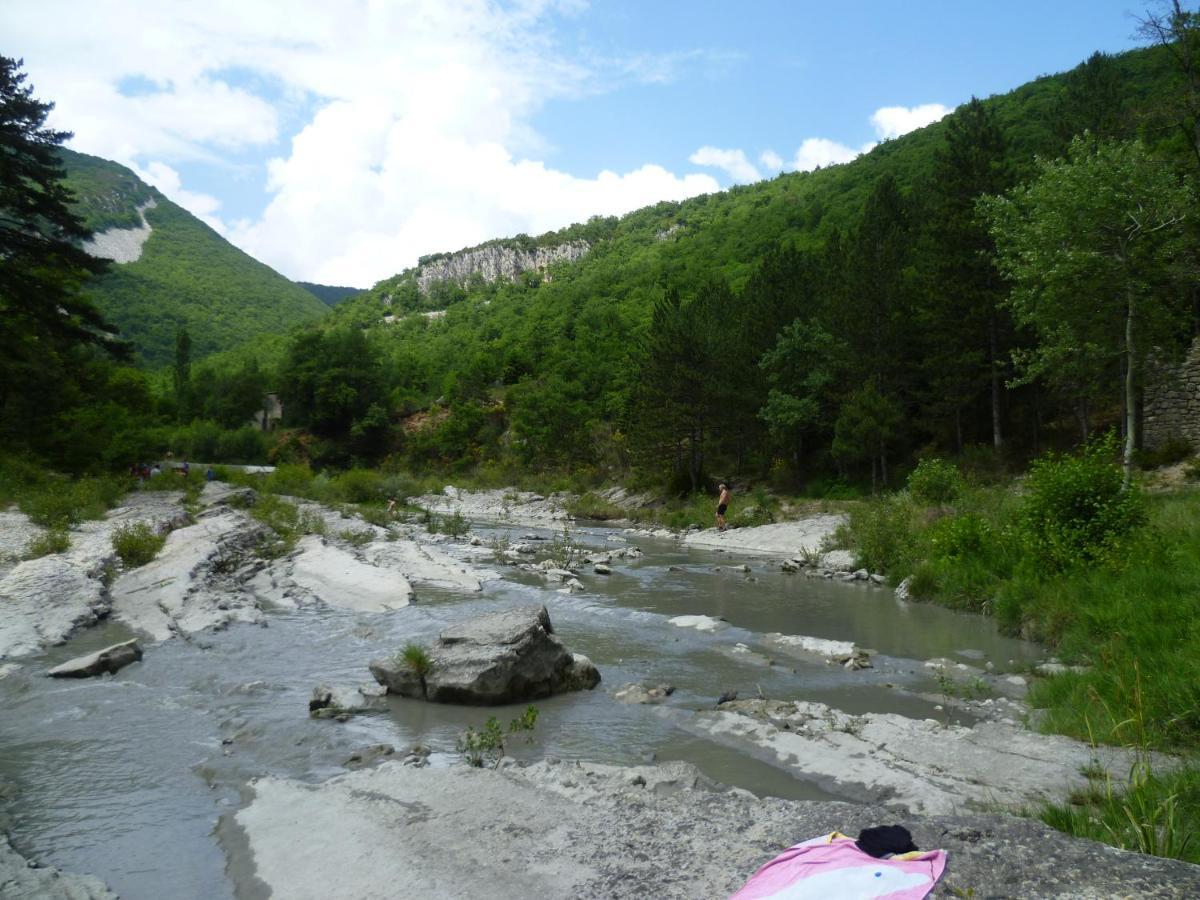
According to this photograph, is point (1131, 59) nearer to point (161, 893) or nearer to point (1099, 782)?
point (1099, 782)

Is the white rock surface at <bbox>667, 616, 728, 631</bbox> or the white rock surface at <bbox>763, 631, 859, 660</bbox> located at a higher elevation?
the white rock surface at <bbox>763, 631, 859, 660</bbox>

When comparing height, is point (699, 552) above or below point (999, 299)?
below

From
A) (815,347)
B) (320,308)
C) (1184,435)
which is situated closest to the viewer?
(1184,435)

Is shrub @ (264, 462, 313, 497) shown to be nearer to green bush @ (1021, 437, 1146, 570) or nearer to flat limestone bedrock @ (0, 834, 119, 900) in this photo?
green bush @ (1021, 437, 1146, 570)

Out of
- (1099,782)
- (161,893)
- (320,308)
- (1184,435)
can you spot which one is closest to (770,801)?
(1099,782)

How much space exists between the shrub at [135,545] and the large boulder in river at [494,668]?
980 centimetres

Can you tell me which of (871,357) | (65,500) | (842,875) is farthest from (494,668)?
(871,357)

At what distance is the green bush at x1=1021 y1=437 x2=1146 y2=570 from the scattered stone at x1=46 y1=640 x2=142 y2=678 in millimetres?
14980

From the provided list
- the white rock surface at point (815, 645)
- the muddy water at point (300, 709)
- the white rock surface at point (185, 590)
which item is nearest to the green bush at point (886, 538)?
the muddy water at point (300, 709)

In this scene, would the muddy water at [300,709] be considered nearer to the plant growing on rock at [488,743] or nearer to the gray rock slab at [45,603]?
the plant growing on rock at [488,743]

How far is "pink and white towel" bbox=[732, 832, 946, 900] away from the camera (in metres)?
3.52

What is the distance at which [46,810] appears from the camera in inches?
233

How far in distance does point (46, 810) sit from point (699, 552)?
886 inches

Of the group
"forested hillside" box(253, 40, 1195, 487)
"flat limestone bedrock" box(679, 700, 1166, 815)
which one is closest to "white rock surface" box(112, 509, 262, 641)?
"flat limestone bedrock" box(679, 700, 1166, 815)
